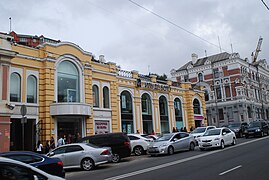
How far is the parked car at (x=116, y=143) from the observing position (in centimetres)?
1853

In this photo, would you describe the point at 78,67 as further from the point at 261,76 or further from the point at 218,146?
the point at 261,76

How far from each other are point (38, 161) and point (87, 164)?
5.81m

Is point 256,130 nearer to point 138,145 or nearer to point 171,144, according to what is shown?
point 171,144

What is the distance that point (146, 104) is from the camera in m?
35.9

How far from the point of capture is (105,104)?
30.4 m

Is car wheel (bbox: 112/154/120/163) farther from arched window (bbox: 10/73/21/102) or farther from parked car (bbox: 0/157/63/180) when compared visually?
parked car (bbox: 0/157/63/180)

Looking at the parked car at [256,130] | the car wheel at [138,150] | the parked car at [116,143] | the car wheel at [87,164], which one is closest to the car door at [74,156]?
the car wheel at [87,164]

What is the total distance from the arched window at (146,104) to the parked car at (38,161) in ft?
81.7

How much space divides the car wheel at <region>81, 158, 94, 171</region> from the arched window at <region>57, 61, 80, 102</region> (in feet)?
36.6

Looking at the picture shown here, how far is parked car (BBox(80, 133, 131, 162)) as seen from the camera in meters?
18.5

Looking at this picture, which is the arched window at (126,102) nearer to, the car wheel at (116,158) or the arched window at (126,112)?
the arched window at (126,112)

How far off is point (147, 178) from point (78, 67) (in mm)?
18364

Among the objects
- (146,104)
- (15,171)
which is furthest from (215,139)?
(15,171)

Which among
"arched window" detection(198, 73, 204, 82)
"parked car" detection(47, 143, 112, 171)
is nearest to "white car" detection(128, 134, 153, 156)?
"parked car" detection(47, 143, 112, 171)
